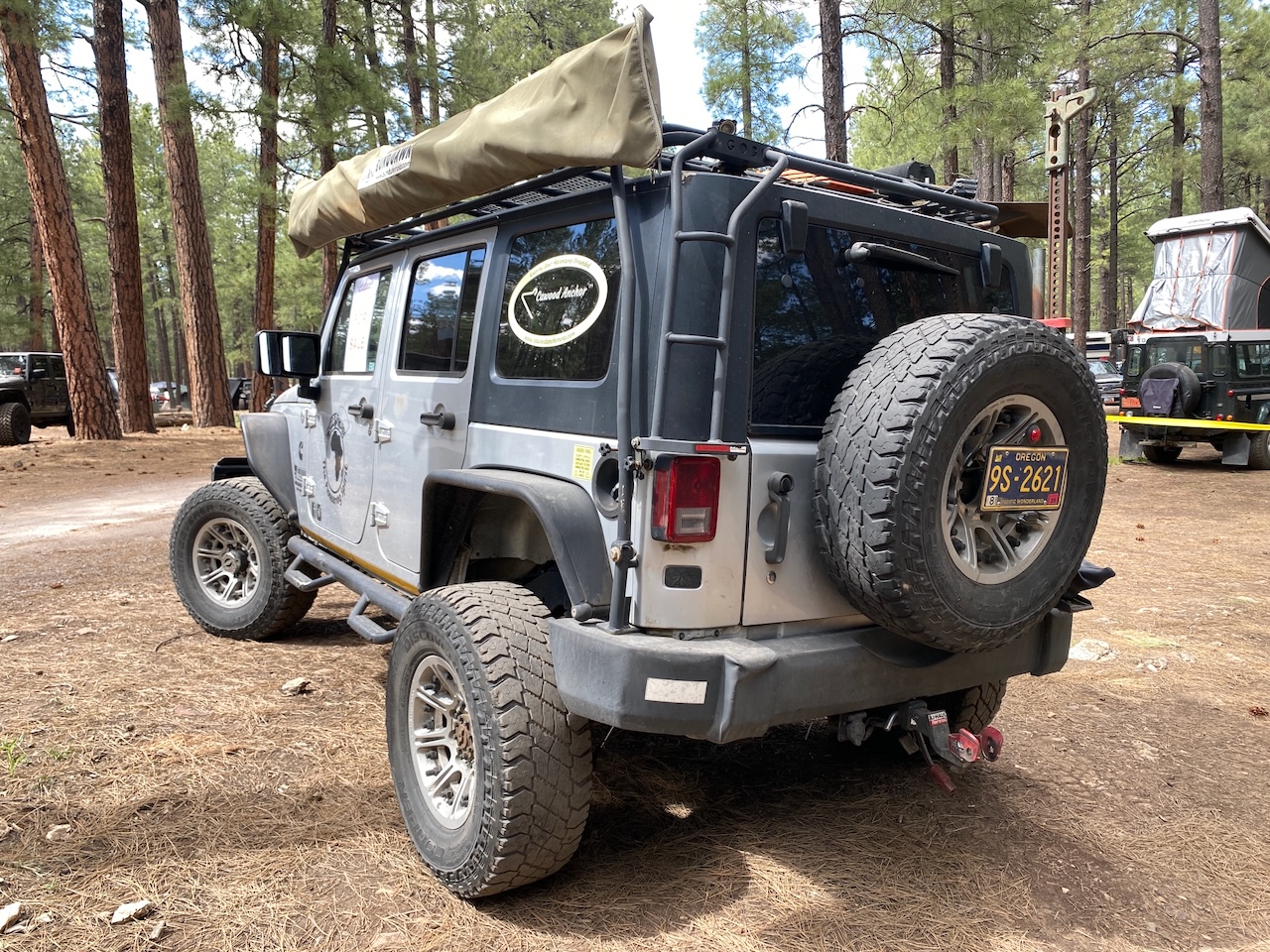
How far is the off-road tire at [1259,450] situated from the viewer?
43.8ft

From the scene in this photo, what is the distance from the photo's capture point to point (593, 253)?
2.77 meters

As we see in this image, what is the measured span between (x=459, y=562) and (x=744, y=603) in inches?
51.7

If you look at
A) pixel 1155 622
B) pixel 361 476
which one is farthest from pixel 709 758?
pixel 1155 622

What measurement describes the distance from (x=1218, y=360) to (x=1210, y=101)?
6435 millimetres

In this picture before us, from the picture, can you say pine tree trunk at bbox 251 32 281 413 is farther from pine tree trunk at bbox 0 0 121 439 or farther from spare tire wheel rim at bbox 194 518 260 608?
spare tire wheel rim at bbox 194 518 260 608

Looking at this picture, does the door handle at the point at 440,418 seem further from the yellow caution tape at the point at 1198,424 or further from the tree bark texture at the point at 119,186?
the tree bark texture at the point at 119,186

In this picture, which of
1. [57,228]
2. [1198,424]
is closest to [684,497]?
[1198,424]

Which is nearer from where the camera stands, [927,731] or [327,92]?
[927,731]

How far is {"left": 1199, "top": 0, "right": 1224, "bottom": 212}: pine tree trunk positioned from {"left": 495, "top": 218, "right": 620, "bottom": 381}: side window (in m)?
18.5

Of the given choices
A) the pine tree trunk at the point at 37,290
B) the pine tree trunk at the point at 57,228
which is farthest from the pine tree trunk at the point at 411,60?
the pine tree trunk at the point at 37,290

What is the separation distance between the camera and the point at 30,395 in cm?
1725

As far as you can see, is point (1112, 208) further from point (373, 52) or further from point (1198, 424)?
point (373, 52)

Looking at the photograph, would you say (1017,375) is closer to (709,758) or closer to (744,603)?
(744,603)

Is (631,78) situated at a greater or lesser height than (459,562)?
greater
